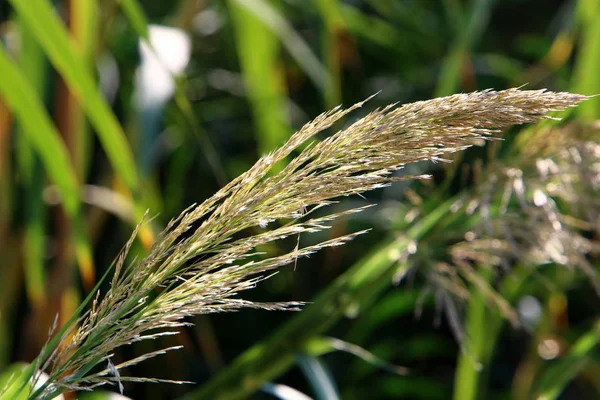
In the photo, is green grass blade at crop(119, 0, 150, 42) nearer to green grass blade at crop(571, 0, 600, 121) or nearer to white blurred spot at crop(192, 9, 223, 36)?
green grass blade at crop(571, 0, 600, 121)

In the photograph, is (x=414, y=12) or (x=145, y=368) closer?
(x=145, y=368)

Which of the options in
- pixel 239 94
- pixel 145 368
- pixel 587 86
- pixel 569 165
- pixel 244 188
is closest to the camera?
pixel 244 188

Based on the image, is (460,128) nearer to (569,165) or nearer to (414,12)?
(569,165)

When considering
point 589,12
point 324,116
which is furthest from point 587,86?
point 324,116

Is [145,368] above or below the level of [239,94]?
below

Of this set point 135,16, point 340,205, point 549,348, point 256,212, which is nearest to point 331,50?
point 340,205

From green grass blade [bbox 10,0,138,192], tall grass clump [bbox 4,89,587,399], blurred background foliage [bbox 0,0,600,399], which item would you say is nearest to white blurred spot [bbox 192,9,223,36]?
blurred background foliage [bbox 0,0,600,399]

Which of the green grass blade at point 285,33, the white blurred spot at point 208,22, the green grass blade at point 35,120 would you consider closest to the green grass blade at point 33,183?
the green grass blade at point 35,120

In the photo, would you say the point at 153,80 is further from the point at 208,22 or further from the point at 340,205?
the point at 208,22
